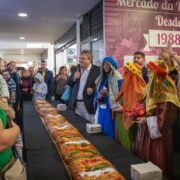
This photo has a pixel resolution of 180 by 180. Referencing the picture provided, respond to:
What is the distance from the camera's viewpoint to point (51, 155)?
1.59m

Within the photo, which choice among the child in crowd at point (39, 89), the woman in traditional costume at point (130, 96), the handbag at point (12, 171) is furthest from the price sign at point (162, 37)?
the handbag at point (12, 171)

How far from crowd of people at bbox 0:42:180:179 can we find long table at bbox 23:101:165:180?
26 cm

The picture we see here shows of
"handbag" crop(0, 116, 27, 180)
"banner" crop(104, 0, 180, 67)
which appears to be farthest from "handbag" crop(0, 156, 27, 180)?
"banner" crop(104, 0, 180, 67)

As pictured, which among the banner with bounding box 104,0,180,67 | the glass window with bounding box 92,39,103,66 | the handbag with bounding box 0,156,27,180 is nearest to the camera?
the handbag with bounding box 0,156,27,180

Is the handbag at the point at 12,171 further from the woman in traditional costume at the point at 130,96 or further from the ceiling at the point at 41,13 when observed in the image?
the ceiling at the point at 41,13

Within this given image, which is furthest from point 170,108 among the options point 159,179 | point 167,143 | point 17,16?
point 17,16

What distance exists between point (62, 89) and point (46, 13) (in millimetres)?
1678

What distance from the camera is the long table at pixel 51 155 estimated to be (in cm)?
132

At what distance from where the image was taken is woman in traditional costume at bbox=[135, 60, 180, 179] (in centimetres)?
177

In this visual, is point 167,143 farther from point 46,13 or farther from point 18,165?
point 46,13

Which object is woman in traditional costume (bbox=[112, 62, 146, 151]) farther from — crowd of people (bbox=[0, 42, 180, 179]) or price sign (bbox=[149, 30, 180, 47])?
price sign (bbox=[149, 30, 180, 47])

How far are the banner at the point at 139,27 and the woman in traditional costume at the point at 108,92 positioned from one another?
1.34m

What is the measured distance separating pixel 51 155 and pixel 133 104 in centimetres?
91

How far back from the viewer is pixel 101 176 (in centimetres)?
119
